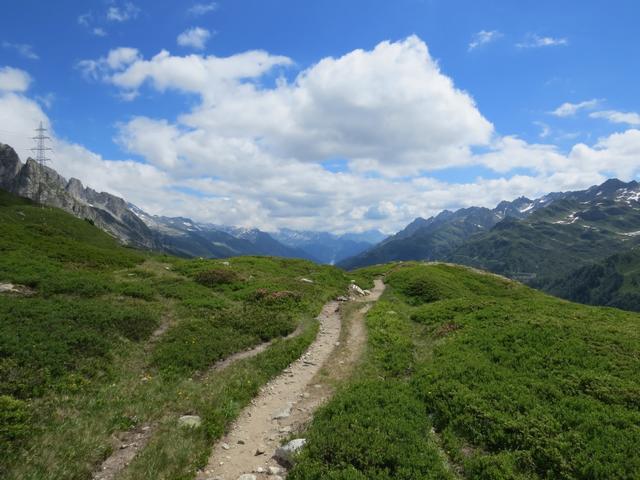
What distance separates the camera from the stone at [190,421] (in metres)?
14.7

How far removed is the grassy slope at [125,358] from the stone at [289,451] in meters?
2.72

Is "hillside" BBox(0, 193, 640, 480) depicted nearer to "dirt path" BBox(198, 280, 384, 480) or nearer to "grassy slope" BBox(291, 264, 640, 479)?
"grassy slope" BBox(291, 264, 640, 479)

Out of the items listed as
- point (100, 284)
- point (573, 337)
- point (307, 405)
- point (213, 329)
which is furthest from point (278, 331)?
point (573, 337)

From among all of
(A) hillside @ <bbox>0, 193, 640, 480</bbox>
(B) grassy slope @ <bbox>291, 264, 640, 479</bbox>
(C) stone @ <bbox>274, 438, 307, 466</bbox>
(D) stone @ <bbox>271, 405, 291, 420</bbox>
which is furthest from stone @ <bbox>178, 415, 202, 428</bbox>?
(B) grassy slope @ <bbox>291, 264, 640, 479</bbox>

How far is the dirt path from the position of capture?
13164mm

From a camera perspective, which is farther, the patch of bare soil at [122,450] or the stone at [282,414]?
the stone at [282,414]

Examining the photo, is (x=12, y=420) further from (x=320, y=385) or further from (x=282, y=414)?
(x=320, y=385)

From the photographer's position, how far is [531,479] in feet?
38.4

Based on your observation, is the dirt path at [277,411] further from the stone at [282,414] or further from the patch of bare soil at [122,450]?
the patch of bare soil at [122,450]

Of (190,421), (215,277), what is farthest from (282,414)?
(215,277)

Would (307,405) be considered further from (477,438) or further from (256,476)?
(477,438)

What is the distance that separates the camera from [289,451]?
526 inches

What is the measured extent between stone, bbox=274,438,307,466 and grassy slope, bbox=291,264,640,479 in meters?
0.44

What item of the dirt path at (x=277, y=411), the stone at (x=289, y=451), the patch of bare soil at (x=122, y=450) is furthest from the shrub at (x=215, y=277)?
the stone at (x=289, y=451)
